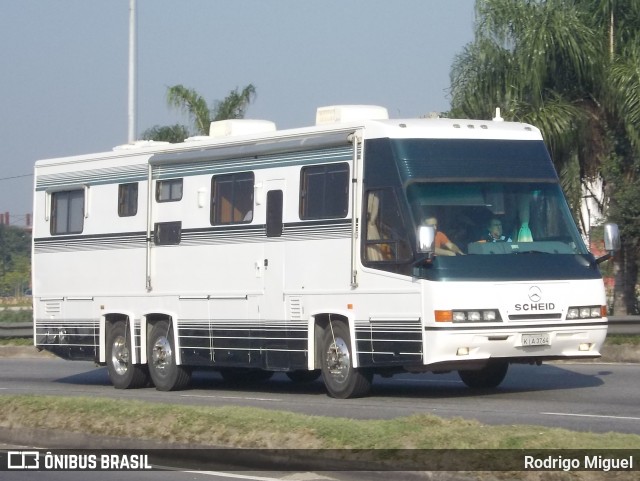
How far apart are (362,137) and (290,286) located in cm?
223

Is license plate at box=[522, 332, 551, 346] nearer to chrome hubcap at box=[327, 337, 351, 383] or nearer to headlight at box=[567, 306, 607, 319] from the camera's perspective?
headlight at box=[567, 306, 607, 319]

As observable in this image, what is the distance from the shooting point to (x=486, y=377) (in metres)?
16.6

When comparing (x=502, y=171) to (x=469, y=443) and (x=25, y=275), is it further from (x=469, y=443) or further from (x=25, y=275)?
(x=25, y=275)

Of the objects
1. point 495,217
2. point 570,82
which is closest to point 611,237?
point 495,217

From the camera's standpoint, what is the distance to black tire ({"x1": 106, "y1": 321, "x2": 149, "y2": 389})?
18953 millimetres

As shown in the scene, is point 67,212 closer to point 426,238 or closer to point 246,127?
point 246,127

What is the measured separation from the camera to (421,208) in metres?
14.5

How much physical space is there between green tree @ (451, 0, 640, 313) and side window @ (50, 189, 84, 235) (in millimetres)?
9080

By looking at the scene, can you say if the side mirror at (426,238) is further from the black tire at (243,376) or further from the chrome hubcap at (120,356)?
the chrome hubcap at (120,356)

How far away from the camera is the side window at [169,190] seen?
1816 cm

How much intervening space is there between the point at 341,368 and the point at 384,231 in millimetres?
1847

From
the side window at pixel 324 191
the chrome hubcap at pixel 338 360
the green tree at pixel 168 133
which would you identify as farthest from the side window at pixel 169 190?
the green tree at pixel 168 133

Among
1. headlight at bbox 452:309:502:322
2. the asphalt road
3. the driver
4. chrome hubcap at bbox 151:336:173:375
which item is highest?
the driver

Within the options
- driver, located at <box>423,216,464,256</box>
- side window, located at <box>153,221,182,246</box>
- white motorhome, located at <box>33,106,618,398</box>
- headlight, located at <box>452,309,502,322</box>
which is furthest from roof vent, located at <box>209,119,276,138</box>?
headlight, located at <box>452,309,502,322</box>
